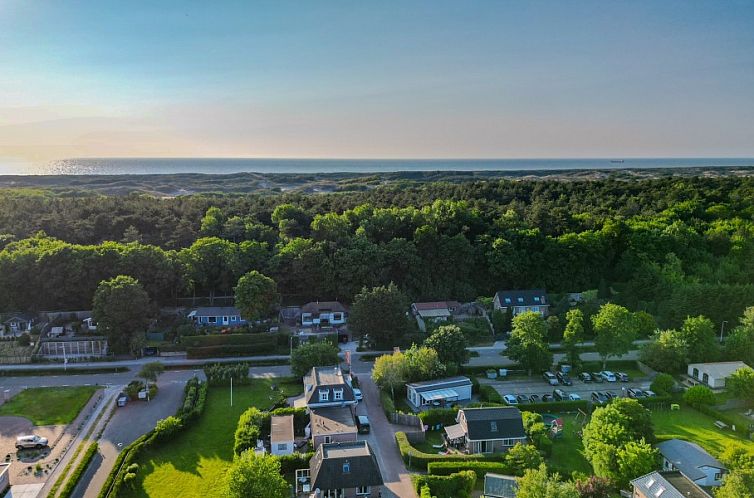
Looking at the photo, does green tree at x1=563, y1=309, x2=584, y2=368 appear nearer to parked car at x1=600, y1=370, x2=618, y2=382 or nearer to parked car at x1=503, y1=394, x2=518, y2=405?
parked car at x1=600, y1=370, x2=618, y2=382

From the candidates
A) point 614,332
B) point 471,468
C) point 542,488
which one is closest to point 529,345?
point 614,332

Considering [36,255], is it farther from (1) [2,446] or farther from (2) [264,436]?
(2) [264,436]

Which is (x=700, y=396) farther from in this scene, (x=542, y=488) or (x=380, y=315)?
(x=380, y=315)

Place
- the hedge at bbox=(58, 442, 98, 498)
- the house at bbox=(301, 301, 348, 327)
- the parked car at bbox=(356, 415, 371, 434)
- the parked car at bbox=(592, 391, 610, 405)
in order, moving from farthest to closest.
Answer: the house at bbox=(301, 301, 348, 327)
the parked car at bbox=(592, 391, 610, 405)
the parked car at bbox=(356, 415, 371, 434)
the hedge at bbox=(58, 442, 98, 498)

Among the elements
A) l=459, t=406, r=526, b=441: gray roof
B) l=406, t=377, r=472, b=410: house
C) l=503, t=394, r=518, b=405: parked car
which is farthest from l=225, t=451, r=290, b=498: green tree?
l=503, t=394, r=518, b=405: parked car

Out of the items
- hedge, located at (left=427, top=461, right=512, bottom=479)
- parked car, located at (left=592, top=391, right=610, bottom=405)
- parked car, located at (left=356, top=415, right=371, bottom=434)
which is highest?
hedge, located at (left=427, top=461, right=512, bottom=479)

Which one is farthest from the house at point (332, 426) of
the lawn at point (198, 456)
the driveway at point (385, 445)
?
the lawn at point (198, 456)

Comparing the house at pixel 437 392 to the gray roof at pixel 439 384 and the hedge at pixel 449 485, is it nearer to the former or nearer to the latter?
the gray roof at pixel 439 384
